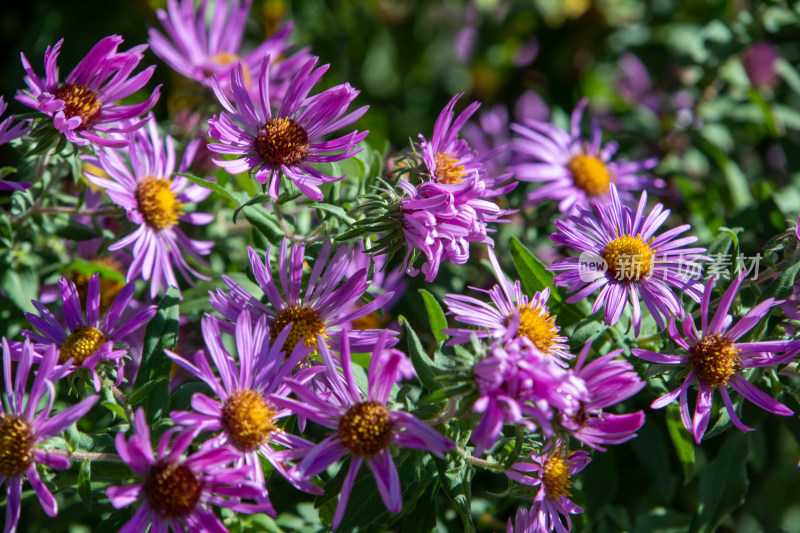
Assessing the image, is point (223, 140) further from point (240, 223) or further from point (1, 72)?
point (1, 72)

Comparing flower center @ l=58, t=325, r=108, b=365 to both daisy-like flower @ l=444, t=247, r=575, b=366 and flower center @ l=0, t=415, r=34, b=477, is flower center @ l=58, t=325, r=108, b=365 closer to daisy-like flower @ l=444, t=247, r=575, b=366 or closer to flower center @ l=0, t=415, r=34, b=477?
flower center @ l=0, t=415, r=34, b=477

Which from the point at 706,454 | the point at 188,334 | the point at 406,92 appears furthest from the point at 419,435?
the point at 406,92

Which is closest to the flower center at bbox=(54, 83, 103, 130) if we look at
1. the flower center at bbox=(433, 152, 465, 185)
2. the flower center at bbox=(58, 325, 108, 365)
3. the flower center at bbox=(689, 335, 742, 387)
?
the flower center at bbox=(58, 325, 108, 365)

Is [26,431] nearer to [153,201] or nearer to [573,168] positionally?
[153,201]

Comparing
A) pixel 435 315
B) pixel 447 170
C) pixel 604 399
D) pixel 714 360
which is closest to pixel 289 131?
pixel 447 170

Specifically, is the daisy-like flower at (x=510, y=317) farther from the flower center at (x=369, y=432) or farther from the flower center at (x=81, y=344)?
the flower center at (x=81, y=344)

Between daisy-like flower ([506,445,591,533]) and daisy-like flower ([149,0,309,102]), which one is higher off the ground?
daisy-like flower ([149,0,309,102])

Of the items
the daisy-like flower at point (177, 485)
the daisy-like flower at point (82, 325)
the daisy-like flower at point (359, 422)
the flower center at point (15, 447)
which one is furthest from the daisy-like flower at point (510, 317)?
the flower center at point (15, 447)
